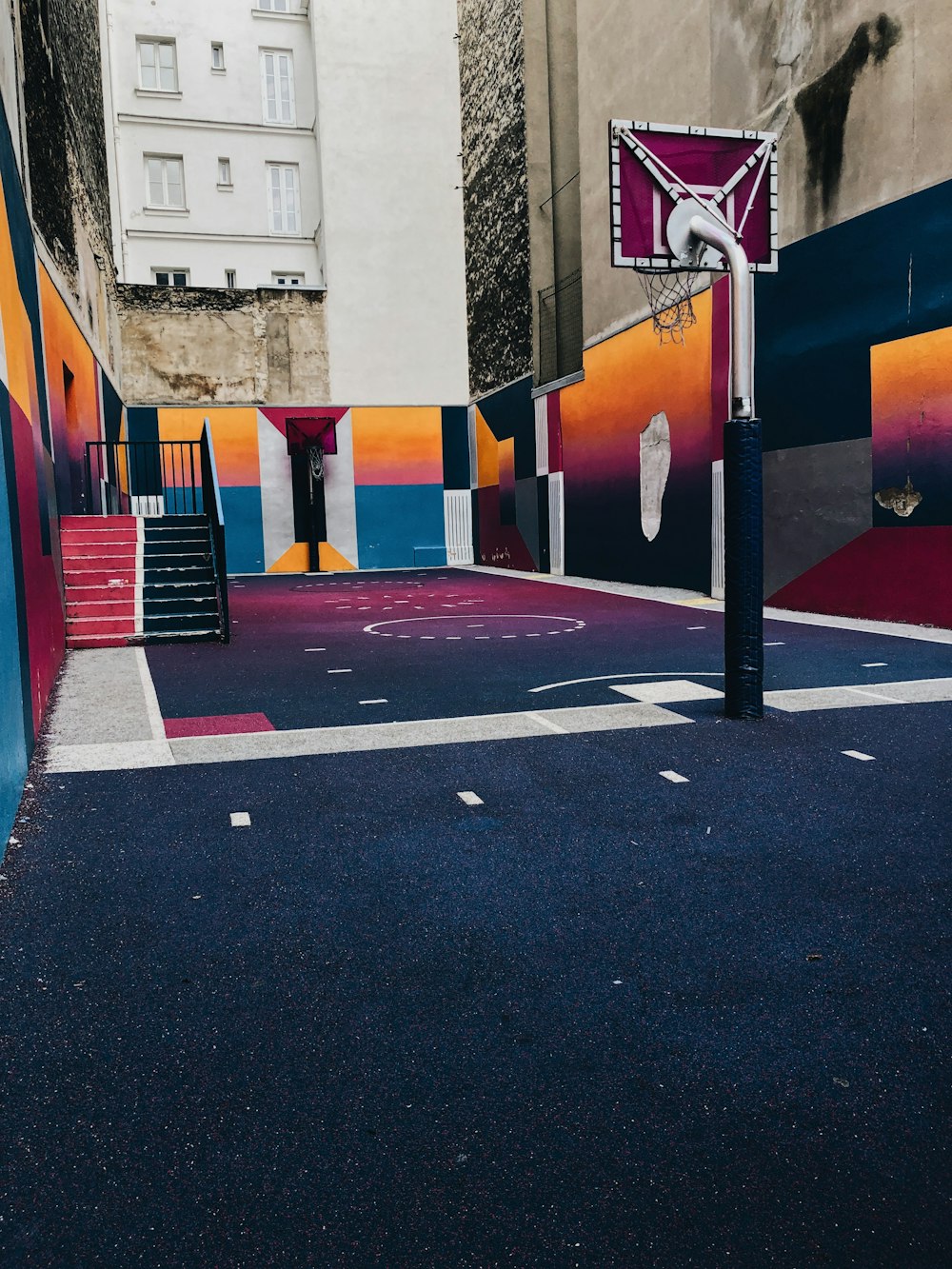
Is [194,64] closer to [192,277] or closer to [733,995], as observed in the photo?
[192,277]

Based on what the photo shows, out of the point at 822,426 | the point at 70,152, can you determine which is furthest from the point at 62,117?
the point at 822,426

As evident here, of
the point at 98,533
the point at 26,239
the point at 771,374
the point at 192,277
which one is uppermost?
the point at 192,277

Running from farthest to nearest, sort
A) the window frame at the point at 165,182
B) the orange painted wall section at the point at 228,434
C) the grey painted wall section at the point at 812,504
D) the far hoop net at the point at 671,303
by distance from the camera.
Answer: the window frame at the point at 165,182
the orange painted wall section at the point at 228,434
the far hoop net at the point at 671,303
the grey painted wall section at the point at 812,504

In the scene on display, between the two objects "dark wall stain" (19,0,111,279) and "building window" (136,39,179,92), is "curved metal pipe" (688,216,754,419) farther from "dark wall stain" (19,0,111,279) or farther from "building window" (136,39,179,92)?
"building window" (136,39,179,92)

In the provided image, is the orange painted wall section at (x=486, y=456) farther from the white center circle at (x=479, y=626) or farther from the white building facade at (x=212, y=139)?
the white center circle at (x=479, y=626)

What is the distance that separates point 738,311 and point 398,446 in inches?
686

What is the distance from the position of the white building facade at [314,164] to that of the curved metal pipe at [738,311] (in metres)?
17.1

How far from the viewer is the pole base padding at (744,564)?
5.49 metres

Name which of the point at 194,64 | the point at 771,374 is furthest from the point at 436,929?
the point at 194,64

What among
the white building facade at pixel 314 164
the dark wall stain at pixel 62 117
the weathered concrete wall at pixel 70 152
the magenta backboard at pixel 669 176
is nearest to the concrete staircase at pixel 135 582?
the weathered concrete wall at pixel 70 152

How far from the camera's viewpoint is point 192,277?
23891 mm

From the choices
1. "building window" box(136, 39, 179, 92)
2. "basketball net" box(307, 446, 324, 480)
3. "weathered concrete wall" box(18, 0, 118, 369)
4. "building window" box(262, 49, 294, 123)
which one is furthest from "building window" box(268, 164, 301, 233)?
"basketball net" box(307, 446, 324, 480)

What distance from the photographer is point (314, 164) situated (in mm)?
23766

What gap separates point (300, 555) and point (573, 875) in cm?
1914
